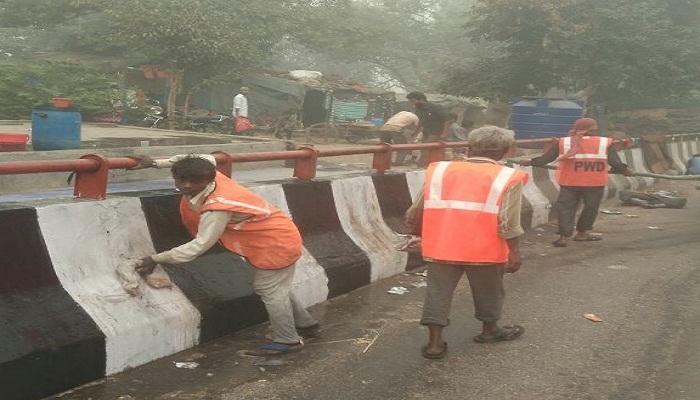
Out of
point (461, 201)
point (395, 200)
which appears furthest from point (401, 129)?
point (461, 201)

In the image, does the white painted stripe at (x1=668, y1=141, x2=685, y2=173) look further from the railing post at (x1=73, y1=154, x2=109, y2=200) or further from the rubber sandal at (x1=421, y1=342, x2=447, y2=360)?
the railing post at (x1=73, y1=154, x2=109, y2=200)

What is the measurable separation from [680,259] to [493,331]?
12.6 feet

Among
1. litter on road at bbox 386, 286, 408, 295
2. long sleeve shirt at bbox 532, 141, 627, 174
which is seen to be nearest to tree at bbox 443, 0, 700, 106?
long sleeve shirt at bbox 532, 141, 627, 174

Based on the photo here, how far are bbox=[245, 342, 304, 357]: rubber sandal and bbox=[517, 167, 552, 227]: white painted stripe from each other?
19.4 ft

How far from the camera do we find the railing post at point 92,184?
4.05 m

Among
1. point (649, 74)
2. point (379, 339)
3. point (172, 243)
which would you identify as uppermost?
point (649, 74)

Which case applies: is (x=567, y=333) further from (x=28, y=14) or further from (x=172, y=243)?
(x=28, y=14)

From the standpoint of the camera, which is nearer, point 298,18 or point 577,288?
point 577,288

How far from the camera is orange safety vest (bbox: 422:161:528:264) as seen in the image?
4344mm

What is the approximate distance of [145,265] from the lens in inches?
160

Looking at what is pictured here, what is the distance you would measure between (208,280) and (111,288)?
711mm

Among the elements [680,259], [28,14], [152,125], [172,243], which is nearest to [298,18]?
[28,14]

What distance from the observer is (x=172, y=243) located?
4.50 meters

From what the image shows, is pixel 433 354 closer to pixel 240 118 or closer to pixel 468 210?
pixel 468 210
